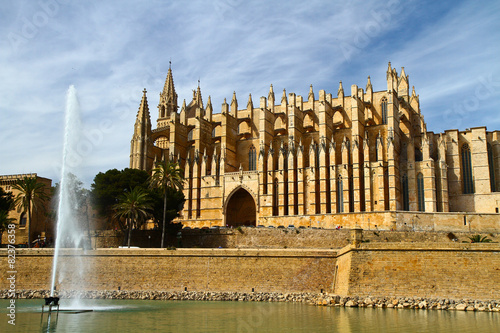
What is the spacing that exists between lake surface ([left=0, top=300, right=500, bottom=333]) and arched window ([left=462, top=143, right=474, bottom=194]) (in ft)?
92.5

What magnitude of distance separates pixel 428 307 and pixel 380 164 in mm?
23984

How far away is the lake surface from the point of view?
19719 millimetres

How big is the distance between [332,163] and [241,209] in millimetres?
10769

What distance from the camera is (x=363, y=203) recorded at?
159 ft

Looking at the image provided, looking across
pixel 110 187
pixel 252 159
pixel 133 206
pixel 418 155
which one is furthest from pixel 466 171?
pixel 110 187

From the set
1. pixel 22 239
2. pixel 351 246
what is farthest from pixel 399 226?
pixel 22 239

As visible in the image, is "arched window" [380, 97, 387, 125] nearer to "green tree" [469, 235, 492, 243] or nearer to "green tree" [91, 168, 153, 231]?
"green tree" [469, 235, 492, 243]

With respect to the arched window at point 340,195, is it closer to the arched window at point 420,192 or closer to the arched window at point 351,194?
the arched window at point 351,194

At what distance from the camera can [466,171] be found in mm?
49281

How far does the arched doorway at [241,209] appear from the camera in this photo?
5375cm

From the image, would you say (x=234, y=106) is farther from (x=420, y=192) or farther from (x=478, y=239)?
(x=478, y=239)

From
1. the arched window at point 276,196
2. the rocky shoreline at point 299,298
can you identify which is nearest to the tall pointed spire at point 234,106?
the arched window at point 276,196

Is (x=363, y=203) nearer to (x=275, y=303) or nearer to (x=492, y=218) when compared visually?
(x=492, y=218)

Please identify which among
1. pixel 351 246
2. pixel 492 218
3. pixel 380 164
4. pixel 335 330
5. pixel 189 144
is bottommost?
pixel 335 330
